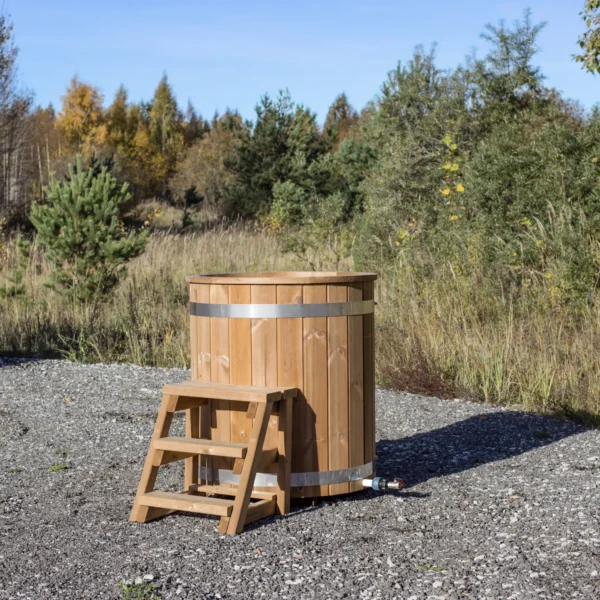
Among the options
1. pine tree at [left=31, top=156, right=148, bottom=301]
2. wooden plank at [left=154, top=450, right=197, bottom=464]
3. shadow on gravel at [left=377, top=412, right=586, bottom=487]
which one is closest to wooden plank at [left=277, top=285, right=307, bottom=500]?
wooden plank at [left=154, top=450, right=197, bottom=464]

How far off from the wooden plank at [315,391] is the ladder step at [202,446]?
14.6 inches

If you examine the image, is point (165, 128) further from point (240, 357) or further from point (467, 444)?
point (240, 357)

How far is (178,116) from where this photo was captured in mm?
67312

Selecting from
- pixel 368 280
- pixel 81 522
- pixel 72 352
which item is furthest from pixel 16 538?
pixel 72 352

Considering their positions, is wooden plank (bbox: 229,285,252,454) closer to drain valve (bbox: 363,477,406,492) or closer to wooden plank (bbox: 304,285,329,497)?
wooden plank (bbox: 304,285,329,497)

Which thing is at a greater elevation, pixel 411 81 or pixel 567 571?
pixel 411 81

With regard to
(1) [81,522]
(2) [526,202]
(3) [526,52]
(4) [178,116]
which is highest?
(4) [178,116]

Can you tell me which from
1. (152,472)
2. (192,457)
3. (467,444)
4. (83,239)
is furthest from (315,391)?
(83,239)

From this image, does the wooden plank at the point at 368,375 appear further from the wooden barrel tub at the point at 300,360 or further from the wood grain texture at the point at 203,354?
the wood grain texture at the point at 203,354

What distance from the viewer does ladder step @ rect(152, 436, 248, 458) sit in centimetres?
389

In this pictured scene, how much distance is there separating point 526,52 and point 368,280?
42.7ft

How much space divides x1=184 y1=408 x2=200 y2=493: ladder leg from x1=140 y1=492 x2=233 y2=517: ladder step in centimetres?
35

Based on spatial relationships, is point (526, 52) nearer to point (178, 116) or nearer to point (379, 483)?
point (379, 483)

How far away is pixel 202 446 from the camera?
157 inches
